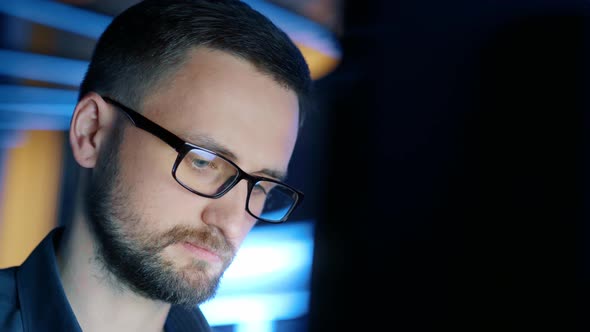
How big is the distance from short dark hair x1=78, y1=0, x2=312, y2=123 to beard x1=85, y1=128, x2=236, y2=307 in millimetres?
154

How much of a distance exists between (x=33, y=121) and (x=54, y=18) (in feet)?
1.10

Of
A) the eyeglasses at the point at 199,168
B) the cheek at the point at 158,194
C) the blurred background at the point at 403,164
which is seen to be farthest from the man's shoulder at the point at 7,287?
the blurred background at the point at 403,164

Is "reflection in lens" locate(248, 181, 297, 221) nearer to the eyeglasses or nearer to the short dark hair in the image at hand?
the eyeglasses

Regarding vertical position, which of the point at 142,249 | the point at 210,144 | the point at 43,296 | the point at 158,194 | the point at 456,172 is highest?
the point at 456,172

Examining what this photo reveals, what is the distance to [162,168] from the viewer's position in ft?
3.26

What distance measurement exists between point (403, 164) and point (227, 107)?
36.2 inches

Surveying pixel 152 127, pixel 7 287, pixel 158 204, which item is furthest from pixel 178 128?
pixel 7 287

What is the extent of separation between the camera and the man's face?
990mm

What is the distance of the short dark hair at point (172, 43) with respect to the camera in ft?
3.59

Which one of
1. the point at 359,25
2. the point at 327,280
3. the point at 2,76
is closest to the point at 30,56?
the point at 2,76

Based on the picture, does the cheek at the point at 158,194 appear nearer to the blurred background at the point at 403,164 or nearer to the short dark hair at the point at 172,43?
the short dark hair at the point at 172,43

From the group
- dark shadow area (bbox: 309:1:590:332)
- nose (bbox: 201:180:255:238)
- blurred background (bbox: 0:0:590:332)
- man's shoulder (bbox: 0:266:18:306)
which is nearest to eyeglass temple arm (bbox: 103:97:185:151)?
nose (bbox: 201:180:255:238)

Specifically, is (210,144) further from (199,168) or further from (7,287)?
(7,287)

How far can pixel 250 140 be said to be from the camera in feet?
3.43
